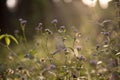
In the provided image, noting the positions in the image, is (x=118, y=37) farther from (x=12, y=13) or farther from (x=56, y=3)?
(x=12, y=13)

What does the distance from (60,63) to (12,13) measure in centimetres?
1079

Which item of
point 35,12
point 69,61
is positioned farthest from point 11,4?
point 69,61

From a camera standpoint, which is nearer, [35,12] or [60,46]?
[60,46]

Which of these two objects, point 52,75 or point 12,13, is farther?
point 12,13

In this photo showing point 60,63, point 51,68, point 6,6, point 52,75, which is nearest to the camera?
point 51,68

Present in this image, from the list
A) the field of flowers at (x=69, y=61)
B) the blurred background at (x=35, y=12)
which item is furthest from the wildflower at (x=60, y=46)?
the blurred background at (x=35, y=12)

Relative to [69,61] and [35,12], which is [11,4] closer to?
[35,12]

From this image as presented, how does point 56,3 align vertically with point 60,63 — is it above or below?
above

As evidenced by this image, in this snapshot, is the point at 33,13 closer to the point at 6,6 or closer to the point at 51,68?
the point at 6,6

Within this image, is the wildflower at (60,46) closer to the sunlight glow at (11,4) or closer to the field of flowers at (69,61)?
the field of flowers at (69,61)

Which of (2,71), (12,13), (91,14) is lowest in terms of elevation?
(2,71)

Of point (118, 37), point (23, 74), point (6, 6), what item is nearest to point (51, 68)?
point (23, 74)

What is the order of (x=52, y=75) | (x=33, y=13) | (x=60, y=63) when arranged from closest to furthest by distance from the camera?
(x=52, y=75)
(x=60, y=63)
(x=33, y=13)

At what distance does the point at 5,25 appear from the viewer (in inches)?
550
